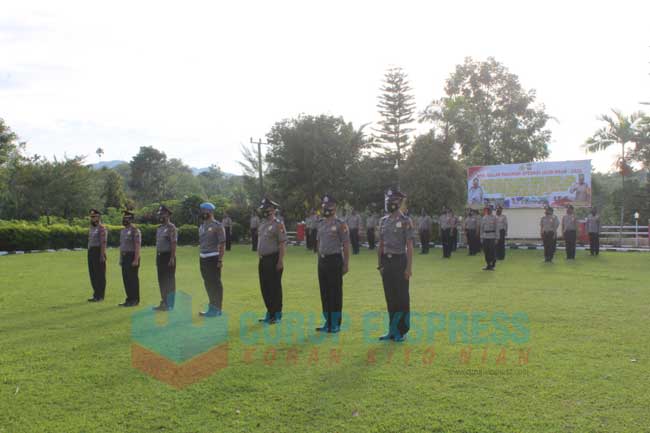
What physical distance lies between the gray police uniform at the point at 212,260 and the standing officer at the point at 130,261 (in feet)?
5.65

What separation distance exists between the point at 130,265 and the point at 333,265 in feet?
13.9

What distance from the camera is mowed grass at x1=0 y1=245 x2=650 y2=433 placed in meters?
4.11

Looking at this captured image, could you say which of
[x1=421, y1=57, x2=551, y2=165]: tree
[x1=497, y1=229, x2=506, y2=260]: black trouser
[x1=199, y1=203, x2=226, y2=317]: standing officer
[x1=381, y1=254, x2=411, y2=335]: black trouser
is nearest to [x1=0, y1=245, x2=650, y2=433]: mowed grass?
[x1=381, y1=254, x2=411, y2=335]: black trouser

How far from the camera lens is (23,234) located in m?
23.1

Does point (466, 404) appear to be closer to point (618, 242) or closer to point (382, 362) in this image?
point (382, 362)

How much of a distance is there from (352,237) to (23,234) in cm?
1378

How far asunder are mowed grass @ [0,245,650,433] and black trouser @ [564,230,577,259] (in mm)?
9277

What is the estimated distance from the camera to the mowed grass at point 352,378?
4109 mm

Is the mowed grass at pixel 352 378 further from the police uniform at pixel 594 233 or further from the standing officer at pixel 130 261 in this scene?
the police uniform at pixel 594 233

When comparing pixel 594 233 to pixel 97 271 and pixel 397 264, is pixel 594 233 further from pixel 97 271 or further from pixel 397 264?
pixel 97 271

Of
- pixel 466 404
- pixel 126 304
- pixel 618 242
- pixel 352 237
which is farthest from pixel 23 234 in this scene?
pixel 618 242

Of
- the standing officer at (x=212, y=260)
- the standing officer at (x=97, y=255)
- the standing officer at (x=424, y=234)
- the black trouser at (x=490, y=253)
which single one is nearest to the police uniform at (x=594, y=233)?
the standing officer at (x=424, y=234)

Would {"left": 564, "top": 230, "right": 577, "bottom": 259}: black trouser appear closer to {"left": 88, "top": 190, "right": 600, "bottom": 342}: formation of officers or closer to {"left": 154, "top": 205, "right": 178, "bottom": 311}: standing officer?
{"left": 88, "top": 190, "right": 600, "bottom": 342}: formation of officers

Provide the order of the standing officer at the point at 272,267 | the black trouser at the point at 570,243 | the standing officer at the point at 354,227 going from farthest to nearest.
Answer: the standing officer at the point at 354,227
the black trouser at the point at 570,243
the standing officer at the point at 272,267
